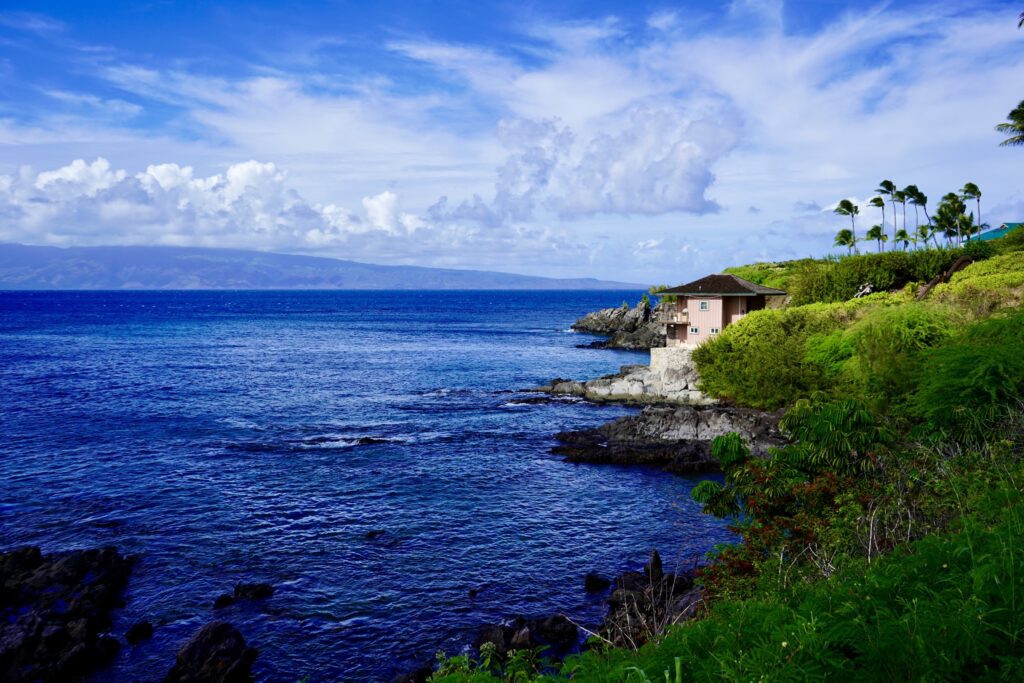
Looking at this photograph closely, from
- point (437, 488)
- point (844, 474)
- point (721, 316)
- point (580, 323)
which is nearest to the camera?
point (844, 474)

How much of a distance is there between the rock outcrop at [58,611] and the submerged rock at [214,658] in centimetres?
261

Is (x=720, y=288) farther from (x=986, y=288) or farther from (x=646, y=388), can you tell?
(x=986, y=288)

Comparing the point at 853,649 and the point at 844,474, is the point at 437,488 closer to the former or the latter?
the point at 844,474

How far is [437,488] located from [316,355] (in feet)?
212

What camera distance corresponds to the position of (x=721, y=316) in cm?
6362

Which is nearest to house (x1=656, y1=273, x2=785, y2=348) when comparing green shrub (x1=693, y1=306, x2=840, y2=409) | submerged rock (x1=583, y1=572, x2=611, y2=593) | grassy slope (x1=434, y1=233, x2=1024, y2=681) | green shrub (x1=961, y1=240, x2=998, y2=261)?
green shrub (x1=693, y1=306, x2=840, y2=409)

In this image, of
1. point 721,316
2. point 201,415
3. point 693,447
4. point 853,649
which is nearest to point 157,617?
point 853,649

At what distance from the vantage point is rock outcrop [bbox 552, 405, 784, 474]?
40.2m

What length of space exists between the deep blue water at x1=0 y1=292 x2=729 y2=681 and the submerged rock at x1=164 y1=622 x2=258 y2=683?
0.73 m

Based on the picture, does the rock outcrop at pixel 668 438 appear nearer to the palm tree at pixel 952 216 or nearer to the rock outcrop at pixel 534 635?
the rock outcrop at pixel 534 635

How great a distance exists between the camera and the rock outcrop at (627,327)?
105125 mm

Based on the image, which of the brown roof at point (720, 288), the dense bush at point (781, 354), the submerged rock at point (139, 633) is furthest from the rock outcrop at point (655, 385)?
the submerged rock at point (139, 633)

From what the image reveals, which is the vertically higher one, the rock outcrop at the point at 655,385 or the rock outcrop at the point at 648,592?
the rock outcrop at the point at 655,385

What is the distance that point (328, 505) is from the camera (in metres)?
34.0
